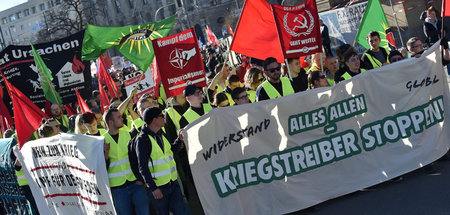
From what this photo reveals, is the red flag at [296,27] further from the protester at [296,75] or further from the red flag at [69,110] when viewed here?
the red flag at [69,110]

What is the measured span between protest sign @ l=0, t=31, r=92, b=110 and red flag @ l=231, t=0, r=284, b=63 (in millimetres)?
3972

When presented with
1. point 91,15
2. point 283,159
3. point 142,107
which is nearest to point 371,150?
point 283,159

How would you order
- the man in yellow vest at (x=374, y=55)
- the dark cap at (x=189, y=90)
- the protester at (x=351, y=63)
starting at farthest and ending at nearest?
the man in yellow vest at (x=374, y=55)
the protester at (x=351, y=63)
the dark cap at (x=189, y=90)

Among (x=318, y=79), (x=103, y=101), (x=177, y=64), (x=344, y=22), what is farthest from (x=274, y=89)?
(x=344, y=22)

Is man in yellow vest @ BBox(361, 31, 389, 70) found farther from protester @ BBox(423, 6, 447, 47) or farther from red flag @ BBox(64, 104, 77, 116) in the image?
red flag @ BBox(64, 104, 77, 116)

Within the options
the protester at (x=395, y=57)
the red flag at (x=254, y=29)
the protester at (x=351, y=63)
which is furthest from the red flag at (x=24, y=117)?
the protester at (x=395, y=57)

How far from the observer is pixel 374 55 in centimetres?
916

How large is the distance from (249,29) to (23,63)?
4.78 metres

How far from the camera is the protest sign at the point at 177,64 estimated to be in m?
7.85

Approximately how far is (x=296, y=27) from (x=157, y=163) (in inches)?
113

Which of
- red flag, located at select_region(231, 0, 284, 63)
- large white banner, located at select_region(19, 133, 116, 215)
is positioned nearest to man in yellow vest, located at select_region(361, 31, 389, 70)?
red flag, located at select_region(231, 0, 284, 63)

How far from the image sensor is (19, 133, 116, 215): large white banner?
22.0ft

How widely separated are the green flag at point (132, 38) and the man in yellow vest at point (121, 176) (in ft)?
9.66

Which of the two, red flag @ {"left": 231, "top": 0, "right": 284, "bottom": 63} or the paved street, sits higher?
red flag @ {"left": 231, "top": 0, "right": 284, "bottom": 63}
